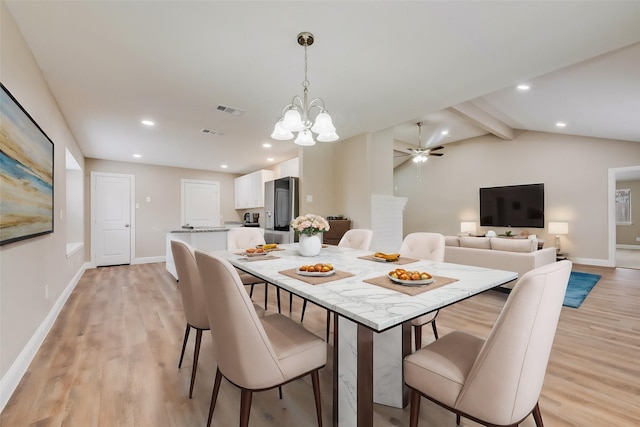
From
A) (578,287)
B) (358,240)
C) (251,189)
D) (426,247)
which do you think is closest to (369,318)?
(426,247)

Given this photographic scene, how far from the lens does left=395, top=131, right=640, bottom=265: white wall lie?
5570mm

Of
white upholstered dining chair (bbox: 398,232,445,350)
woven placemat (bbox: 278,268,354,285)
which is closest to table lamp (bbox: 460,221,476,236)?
white upholstered dining chair (bbox: 398,232,445,350)

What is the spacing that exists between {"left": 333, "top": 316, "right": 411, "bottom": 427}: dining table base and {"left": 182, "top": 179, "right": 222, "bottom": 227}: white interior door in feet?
20.9

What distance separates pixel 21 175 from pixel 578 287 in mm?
6212

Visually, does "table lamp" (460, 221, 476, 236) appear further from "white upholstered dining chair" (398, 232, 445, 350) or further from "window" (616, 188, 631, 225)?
"white upholstered dining chair" (398, 232, 445, 350)

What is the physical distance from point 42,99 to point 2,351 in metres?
2.17

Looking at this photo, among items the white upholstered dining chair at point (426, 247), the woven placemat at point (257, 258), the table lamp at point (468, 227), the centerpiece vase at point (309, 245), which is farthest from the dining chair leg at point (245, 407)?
the table lamp at point (468, 227)

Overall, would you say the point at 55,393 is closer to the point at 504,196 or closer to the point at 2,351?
the point at 2,351

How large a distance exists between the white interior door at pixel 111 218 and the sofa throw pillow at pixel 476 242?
21.7ft

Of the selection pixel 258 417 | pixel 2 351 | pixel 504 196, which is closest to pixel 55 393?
pixel 2 351

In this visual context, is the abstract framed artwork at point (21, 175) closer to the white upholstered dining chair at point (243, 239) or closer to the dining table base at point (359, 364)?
the white upholstered dining chair at point (243, 239)

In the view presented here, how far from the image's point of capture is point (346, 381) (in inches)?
45.6

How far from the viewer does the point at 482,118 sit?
209 inches

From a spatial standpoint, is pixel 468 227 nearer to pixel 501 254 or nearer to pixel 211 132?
pixel 501 254
